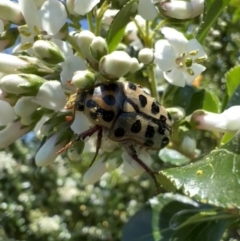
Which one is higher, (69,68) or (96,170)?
(69,68)

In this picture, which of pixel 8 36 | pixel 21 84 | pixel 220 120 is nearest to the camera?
pixel 21 84

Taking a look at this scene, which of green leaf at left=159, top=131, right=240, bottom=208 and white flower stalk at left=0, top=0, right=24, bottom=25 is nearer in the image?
green leaf at left=159, top=131, right=240, bottom=208

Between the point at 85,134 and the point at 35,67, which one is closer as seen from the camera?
the point at 85,134

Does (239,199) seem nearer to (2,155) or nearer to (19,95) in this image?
(19,95)

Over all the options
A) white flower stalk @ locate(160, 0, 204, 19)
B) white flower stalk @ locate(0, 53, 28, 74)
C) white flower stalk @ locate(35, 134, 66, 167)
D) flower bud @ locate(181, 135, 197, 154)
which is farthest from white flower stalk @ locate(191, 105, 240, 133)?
white flower stalk @ locate(0, 53, 28, 74)

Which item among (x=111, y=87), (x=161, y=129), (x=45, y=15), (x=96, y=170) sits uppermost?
(x=45, y=15)

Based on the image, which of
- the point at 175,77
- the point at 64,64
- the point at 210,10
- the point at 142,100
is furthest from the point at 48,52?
the point at 210,10

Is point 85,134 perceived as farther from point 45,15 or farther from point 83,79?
point 45,15

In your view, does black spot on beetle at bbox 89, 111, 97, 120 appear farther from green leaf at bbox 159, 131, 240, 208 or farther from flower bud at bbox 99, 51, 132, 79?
green leaf at bbox 159, 131, 240, 208
